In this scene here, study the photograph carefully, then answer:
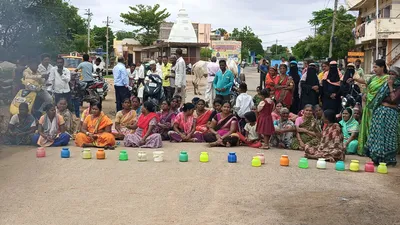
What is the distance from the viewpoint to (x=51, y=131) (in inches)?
396

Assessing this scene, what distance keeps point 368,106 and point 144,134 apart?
14.0 ft

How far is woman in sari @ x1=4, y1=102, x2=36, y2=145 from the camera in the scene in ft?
33.3

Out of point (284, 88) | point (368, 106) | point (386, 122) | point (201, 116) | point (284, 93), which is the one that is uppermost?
point (284, 88)

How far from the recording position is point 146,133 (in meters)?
10.2

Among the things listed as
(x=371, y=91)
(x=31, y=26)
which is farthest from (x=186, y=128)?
A: (x=31, y=26)

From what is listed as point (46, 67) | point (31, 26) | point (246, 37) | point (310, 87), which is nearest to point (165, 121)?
point (46, 67)

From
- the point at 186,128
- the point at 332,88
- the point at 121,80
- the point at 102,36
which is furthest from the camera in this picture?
the point at 102,36

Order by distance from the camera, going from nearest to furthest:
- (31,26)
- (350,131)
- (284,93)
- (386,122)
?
(386,122)
(350,131)
(284,93)
(31,26)

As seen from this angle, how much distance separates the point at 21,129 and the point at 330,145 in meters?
5.92

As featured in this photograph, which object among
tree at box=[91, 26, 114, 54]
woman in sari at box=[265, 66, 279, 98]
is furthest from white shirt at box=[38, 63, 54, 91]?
tree at box=[91, 26, 114, 54]

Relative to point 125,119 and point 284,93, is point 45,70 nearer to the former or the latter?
point 125,119

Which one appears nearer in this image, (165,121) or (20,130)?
(20,130)

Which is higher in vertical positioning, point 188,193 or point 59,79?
point 59,79

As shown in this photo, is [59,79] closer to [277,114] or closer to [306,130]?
[277,114]
